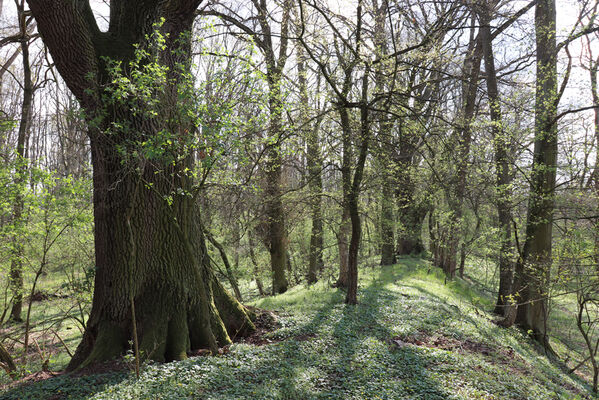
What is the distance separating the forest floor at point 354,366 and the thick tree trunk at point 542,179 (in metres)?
1.12

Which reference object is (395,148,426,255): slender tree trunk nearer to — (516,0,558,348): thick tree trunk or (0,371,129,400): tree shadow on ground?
(516,0,558,348): thick tree trunk

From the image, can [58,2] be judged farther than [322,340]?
No

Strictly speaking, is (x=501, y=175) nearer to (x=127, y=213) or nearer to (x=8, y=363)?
(x=127, y=213)

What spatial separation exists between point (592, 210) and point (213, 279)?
9253mm

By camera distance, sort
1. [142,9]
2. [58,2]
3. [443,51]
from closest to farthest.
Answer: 1. [58,2]
2. [142,9]
3. [443,51]

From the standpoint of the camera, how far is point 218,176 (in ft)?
19.1

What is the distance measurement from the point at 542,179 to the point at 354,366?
26.5 ft

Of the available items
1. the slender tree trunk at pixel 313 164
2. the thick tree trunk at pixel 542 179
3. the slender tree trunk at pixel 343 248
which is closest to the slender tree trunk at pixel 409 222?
the slender tree trunk at pixel 343 248

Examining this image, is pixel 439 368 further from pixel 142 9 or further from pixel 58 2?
pixel 58 2

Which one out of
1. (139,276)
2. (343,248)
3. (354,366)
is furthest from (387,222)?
(139,276)

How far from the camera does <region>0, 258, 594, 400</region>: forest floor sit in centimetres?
438

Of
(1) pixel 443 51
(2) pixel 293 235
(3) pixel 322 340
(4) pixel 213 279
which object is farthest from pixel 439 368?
(2) pixel 293 235

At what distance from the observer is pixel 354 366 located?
18.1 feet

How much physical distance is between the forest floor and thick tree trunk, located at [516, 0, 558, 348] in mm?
1119
